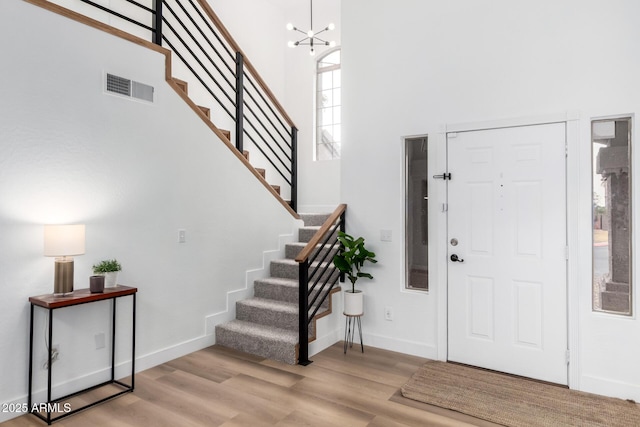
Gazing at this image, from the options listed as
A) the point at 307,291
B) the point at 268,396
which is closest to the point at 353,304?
the point at 307,291

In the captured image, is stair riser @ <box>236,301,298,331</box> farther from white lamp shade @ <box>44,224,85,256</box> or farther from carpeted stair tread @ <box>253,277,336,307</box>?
white lamp shade @ <box>44,224,85,256</box>

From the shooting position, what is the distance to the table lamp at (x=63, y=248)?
8.66ft

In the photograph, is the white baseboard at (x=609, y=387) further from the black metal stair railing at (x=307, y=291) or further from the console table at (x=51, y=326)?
the console table at (x=51, y=326)

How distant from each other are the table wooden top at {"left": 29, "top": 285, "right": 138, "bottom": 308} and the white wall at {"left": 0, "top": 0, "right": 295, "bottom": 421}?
15 cm

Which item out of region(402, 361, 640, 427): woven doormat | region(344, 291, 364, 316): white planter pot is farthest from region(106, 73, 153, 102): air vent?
region(402, 361, 640, 427): woven doormat

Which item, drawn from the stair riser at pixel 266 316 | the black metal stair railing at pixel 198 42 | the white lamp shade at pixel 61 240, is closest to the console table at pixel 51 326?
the white lamp shade at pixel 61 240

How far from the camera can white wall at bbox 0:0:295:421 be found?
269cm

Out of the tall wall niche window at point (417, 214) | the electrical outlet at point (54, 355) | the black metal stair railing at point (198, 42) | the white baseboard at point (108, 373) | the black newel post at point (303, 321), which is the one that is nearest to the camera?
the white baseboard at point (108, 373)

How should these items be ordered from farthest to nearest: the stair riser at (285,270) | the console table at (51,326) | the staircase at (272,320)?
the stair riser at (285,270) → the staircase at (272,320) → the console table at (51,326)

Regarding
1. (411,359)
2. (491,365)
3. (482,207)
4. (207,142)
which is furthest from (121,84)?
(491,365)

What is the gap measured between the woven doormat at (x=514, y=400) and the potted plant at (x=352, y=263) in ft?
2.86

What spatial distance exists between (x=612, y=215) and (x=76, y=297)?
13.3ft

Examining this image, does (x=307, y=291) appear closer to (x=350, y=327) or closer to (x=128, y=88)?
(x=350, y=327)

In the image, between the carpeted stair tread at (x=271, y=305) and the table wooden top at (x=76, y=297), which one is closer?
the table wooden top at (x=76, y=297)
